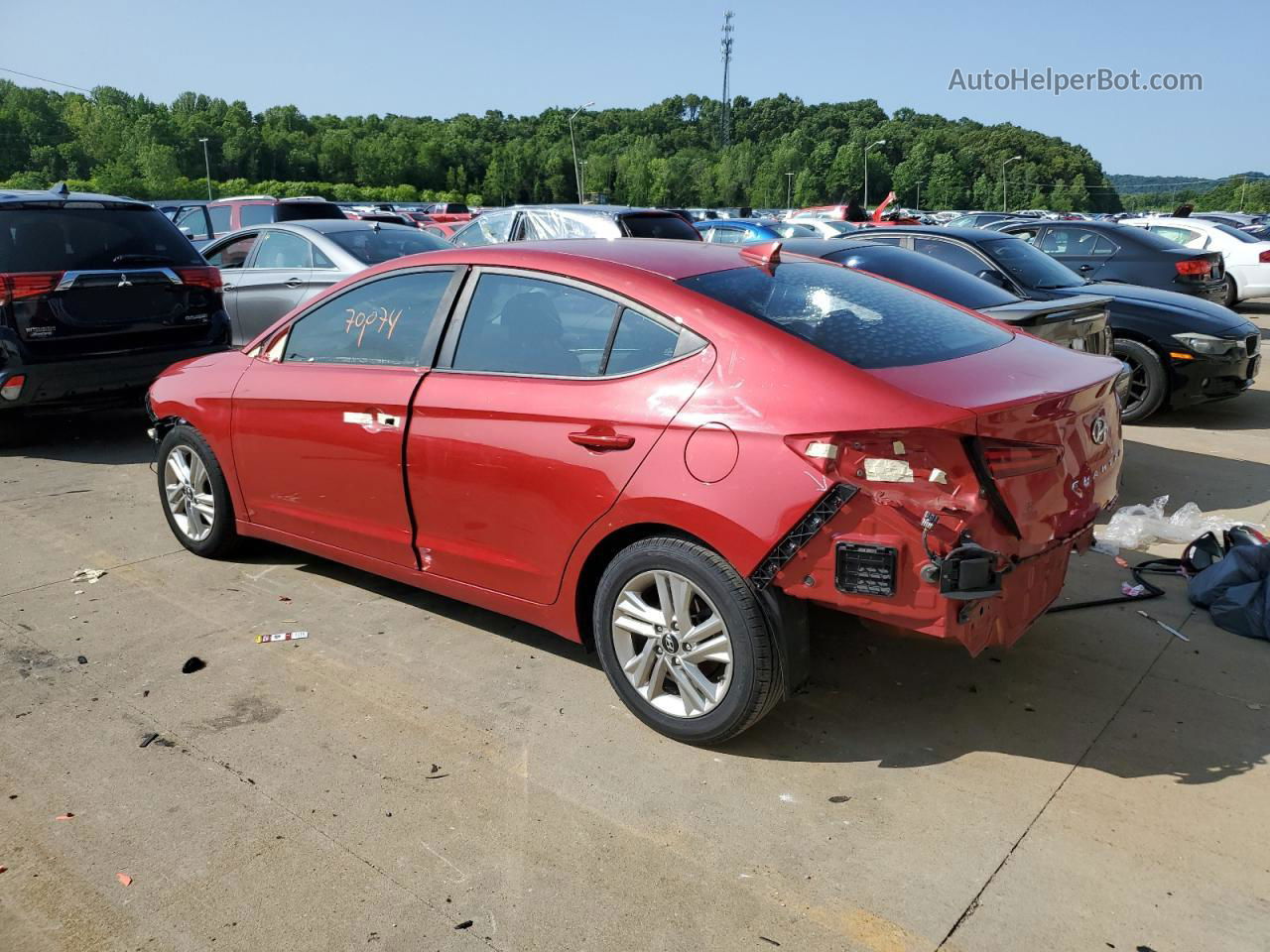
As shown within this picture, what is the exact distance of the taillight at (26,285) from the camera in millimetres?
6895

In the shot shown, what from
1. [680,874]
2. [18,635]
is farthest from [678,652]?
[18,635]

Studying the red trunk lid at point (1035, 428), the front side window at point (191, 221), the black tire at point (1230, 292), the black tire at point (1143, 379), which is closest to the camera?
the red trunk lid at point (1035, 428)

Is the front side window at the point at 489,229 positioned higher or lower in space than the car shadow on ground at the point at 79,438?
higher

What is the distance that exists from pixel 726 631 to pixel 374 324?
2.15m

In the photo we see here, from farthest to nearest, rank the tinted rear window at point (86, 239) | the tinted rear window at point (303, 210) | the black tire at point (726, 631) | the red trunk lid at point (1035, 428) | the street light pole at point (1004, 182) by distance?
the street light pole at point (1004, 182) → the tinted rear window at point (303, 210) → the tinted rear window at point (86, 239) → the black tire at point (726, 631) → the red trunk lid at point (1035, 428)

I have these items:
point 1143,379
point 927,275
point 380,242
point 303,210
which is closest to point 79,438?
point 380,242

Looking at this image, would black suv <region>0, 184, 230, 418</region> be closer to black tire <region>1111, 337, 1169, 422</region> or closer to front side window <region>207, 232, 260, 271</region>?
front side window <region>207, 232, 260, 271</region>

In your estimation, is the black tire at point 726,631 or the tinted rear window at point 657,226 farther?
the tinted rear window at point 657,226

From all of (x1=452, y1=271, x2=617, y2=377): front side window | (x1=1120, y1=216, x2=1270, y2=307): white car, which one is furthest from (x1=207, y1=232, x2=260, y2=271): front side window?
(x1=1120, y1=216, x2=1270, y2=307): white car

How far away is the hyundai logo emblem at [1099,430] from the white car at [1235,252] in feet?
48.6

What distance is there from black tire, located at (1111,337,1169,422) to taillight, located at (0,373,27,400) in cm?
827

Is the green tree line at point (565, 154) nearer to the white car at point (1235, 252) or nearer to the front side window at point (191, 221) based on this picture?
the front side window at point (191, 221)

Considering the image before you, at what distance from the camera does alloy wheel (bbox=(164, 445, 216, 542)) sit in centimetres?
515

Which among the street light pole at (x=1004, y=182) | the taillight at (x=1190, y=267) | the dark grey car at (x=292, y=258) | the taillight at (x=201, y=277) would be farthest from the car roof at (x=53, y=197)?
the street light pole at (x=1004, y=182)
